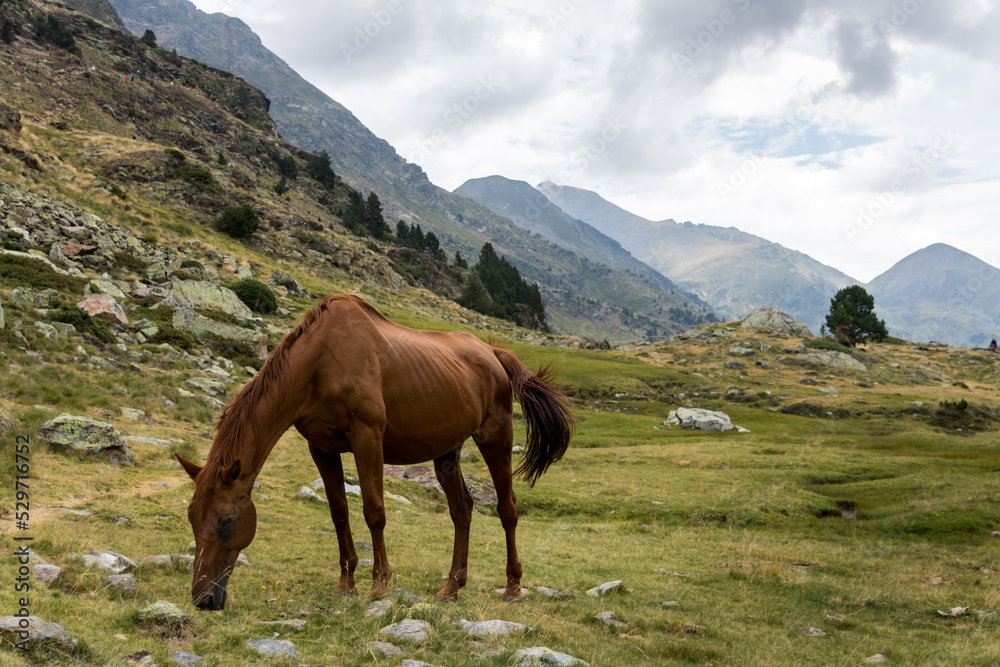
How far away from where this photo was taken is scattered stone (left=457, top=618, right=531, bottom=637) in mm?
6570

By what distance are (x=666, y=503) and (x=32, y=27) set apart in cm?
13041

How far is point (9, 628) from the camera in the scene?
4.41 metres

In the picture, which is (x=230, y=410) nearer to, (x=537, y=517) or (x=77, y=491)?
(x=77, y=491)

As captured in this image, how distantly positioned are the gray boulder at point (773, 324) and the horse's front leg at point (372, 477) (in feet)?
372

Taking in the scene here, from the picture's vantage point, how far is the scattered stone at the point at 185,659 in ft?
15.6

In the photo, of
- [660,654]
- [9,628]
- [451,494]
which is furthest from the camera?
[451,494]

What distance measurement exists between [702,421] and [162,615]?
46.5 meters

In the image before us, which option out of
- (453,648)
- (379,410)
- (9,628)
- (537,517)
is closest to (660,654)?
(453,648)

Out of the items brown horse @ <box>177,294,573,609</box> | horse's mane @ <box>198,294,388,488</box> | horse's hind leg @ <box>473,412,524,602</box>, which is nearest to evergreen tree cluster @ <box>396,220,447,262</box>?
horse's hind leg @ <box>473,412,524,602</box>

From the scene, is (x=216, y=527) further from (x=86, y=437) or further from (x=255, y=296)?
(x=255, y=296)

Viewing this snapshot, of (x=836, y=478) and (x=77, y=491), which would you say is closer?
(x=77, y=491)

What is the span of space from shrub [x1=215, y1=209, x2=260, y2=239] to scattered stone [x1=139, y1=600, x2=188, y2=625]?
256 ft

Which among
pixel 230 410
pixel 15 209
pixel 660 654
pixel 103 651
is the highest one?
pixel 15 209

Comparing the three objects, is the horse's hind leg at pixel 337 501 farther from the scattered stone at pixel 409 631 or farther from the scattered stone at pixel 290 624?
the scattered stone at pixel 409 631
